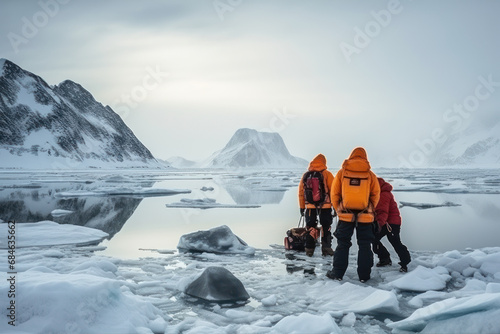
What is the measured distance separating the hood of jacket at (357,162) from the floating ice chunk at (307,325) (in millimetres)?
2552

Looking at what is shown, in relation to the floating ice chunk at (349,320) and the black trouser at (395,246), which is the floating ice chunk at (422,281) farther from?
the floating ice chunk at (349,320)

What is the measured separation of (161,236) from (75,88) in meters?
208

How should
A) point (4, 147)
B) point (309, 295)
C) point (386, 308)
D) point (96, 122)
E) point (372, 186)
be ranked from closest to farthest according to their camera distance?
1. point (386, 308)
2. point (309, 295)
3. point (372, 186)
4. point (4, 147)
5. point (96, 122)

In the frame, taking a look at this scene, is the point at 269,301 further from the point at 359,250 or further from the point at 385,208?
the point at 385,208

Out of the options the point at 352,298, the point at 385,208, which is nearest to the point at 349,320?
the point at 352,298

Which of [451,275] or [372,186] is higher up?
[372,186]

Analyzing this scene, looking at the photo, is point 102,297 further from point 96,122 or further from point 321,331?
point 96,122

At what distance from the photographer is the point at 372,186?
5965 mm

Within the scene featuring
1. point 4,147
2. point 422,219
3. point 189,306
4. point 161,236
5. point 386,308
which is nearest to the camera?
point 386,308

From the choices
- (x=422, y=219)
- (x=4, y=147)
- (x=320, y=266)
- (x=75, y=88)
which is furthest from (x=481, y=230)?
(x=75, y=88)

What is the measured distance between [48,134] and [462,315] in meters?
145

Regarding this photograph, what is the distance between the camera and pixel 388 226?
259 inches

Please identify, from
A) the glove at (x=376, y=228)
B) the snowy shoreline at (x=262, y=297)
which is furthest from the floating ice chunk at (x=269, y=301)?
the glove at (x=376, y=228)

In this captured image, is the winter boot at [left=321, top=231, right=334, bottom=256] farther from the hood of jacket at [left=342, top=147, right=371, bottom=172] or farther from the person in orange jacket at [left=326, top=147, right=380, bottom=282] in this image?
the hood of jacket at [left=342, top=147, right=371, bottom=172]
